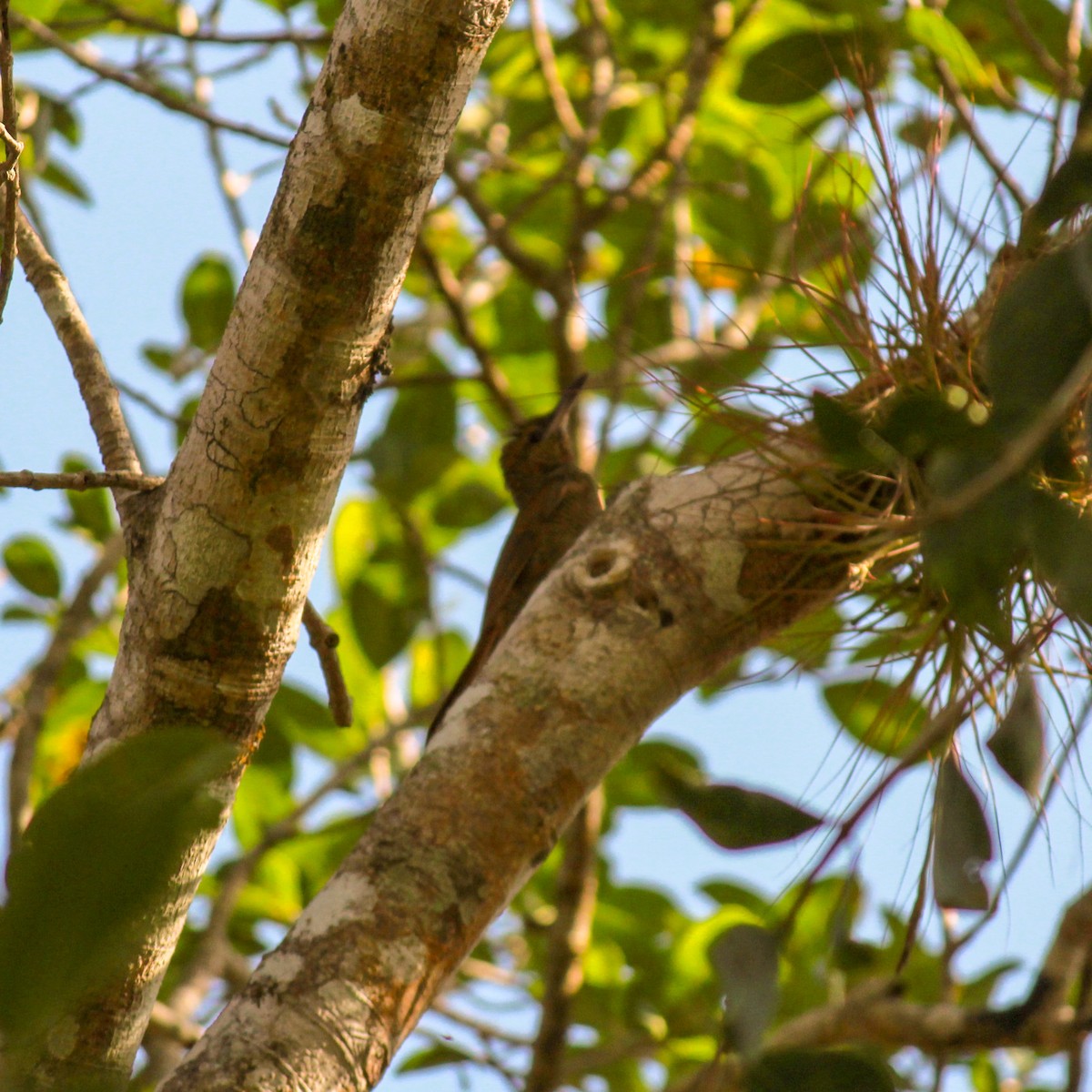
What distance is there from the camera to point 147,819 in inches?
24.7

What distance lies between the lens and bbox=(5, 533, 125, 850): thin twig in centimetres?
246

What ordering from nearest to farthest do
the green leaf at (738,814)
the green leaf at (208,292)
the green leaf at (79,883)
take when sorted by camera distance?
the green leaf at (79,883)
the green leaf at (738,814)
the green leaf at (208,292)

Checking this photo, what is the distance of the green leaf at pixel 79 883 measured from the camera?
62 centimetres

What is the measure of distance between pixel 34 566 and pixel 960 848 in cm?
279

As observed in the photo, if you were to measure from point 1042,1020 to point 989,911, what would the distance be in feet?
0.45

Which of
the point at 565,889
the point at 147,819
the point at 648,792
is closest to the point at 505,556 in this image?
the point at 565,889

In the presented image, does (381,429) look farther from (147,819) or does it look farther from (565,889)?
(147,819)

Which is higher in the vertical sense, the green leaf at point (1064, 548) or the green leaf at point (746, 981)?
the green leaf at point (1064, 548)

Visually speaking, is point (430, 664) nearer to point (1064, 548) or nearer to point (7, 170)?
point (7, 170)

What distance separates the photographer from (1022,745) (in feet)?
4.52

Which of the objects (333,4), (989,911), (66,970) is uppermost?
(333,4)

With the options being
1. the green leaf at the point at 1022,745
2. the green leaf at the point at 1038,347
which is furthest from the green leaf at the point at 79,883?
the green leaf at the point at 1022,745

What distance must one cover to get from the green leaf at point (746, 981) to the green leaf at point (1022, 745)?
0.46 meters

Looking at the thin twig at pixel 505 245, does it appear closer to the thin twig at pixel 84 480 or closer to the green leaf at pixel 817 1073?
the thin twig at pixel 84 480
